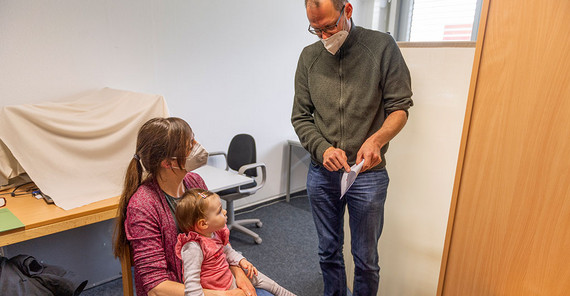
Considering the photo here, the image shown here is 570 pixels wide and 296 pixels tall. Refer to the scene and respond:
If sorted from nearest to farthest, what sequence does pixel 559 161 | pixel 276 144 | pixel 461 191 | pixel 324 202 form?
pixel 559 161 < pixel 461 191 < pixel 324 202 < pixel 276 144

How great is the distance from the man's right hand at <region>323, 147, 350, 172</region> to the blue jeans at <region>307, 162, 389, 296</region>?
13 cm

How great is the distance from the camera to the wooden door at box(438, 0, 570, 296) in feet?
2.98

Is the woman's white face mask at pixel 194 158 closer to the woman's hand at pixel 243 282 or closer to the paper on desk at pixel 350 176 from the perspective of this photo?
the woman's hand at pixel 243 282

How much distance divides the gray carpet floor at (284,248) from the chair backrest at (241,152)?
0.55 meters

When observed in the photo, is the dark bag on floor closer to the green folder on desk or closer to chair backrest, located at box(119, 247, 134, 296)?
the green folder on desk

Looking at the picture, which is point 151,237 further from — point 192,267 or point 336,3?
point 336,3

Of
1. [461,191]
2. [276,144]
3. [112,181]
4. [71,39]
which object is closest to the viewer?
[461,191]

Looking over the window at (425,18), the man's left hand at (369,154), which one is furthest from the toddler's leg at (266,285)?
the window at (425,18)

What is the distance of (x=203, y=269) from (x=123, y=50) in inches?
74.5

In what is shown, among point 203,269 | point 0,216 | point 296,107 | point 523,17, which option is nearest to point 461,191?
point 523,17

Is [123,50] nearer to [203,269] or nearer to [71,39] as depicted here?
[71,39]

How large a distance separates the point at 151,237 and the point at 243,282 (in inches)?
14.9

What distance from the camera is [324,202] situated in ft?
5.03

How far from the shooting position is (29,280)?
56.3 inches
